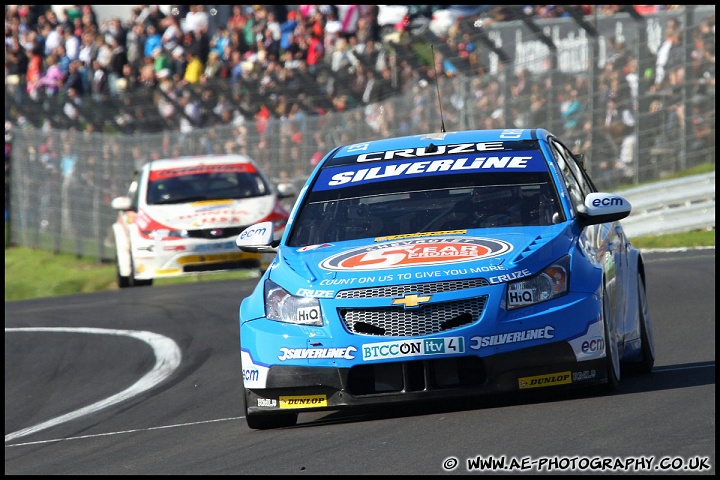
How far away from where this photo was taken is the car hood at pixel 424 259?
6.73 m

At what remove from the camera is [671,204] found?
1759cm

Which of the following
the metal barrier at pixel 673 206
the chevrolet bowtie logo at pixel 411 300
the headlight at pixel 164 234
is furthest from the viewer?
the headlight at pixel 164 234

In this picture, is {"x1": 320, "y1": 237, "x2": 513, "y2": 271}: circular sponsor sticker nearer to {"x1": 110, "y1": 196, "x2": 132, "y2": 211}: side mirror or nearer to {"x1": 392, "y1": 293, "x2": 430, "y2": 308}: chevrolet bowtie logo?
{"x1": 392, "y1": 293, "x2": 430, "y2": 308}: chevrolet bowtie logo

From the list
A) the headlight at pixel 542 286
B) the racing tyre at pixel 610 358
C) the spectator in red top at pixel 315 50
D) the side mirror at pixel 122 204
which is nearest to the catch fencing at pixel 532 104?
the spectator in red top at pixel 315 50

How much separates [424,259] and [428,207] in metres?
0.87

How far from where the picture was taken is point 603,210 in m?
7.34

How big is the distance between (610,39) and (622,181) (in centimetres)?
197

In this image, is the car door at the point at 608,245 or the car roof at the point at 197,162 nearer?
the car door at the point at 608,245

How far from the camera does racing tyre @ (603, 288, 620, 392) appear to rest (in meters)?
6.91

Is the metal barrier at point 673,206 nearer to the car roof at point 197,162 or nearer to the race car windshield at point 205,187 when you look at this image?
the race car windshield at point 205,187

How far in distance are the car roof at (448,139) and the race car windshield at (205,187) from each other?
1005 centimetres

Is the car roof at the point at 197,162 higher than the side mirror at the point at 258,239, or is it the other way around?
the side mirror at the point at 258,239

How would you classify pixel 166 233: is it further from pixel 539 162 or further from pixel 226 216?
pixel 539 162

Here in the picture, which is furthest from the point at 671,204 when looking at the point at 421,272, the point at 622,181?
the point at 421,272
